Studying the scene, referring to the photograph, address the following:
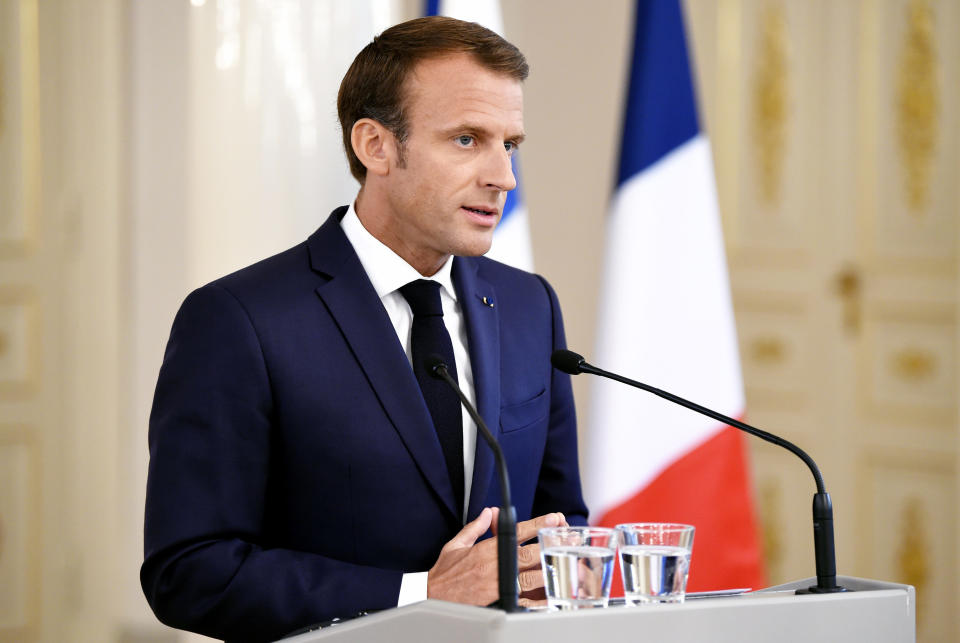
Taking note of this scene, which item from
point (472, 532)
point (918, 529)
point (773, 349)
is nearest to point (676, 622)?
point (472, 532)

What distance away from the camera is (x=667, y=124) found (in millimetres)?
2670

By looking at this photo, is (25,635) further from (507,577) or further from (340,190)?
(507,577)

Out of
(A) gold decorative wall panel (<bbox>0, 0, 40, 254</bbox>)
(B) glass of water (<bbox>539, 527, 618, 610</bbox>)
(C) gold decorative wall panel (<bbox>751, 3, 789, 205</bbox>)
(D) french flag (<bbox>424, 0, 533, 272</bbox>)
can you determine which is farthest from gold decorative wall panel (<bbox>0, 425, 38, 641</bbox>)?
(B) glass of water (<bbox>539, 527, 618, 610</bbox>)

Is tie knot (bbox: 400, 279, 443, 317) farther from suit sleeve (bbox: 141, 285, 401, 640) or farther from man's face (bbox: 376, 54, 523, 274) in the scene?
suit sleeve (bbox: 141, 285, 401, 640)

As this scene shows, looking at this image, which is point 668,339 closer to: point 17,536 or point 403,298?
point 403,298

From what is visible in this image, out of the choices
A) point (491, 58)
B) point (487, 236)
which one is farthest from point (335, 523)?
point (491, 58)

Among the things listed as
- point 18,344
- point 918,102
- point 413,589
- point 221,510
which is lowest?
point 413,589

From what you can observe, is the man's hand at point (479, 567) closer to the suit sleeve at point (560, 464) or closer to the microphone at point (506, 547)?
the microphone at point (506, 547)

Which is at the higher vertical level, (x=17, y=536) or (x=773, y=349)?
(x=773, y=349)

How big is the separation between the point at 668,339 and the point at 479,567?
138cm

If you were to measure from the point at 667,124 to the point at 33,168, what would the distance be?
2347 millimetres

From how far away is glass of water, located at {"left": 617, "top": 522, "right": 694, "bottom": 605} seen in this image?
1134 mm

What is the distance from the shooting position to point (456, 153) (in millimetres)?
1710

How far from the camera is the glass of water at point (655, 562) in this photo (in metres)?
1.13
